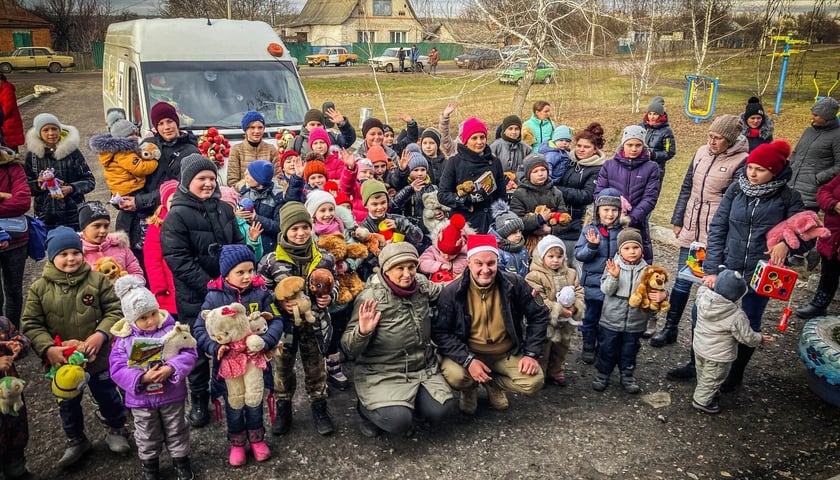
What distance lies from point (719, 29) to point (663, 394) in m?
20.9

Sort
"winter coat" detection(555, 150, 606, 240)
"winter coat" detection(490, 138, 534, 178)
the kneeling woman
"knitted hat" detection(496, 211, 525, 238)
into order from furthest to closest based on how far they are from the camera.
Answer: "winter coat" detection(490, 138, 534, 178), "winter coat" detection(555, 150, 606, 240), "knitted hat" detection(496, 211, 525, 238), the kneeling woman

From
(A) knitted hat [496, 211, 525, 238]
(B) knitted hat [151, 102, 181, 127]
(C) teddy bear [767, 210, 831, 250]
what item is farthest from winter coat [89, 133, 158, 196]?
(C) teddy bear [767, 210, 831, 250]

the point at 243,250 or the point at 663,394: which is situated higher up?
the point at 243,250

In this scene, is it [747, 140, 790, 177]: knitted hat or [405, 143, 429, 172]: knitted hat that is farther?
[405, 143, 429, 172]: knitted hat

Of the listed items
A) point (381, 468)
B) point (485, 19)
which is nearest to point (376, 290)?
point (381, 468)

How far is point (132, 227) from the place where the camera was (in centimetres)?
576

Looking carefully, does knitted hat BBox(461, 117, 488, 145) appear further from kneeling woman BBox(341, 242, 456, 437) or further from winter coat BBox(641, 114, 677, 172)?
winter coat BBox(641, 114, 677, 172)

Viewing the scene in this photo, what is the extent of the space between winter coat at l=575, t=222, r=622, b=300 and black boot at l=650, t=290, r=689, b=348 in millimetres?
958

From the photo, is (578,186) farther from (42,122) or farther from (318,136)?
(42,122)

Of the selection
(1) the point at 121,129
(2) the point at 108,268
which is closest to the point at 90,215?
(2) the point at 108,268

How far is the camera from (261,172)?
542cm

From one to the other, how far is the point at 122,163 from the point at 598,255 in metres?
4.48

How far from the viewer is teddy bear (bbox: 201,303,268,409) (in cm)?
373

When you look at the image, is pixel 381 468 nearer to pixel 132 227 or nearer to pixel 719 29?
pixel 132 227
